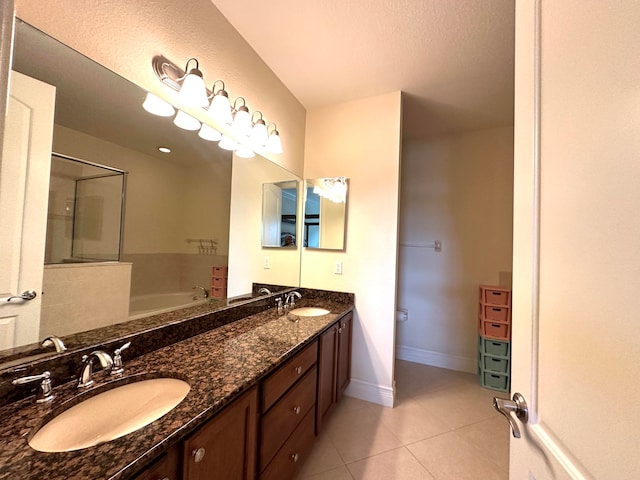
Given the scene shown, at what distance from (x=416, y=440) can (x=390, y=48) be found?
2.67 m

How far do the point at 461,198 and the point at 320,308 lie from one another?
6.71 feet

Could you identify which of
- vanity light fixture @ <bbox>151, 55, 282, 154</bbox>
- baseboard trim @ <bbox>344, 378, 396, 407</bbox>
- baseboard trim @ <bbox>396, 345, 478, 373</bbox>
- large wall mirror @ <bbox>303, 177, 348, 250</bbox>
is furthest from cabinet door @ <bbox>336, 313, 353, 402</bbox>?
vanity light fixture @ <bbox>151, 55, 282, 154</bbox>

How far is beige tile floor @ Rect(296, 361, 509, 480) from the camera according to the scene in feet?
4.90

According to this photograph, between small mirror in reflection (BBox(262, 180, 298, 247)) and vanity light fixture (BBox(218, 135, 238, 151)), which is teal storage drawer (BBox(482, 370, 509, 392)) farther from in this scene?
vanity light fixture (BBox(218, 135, 238, 151))

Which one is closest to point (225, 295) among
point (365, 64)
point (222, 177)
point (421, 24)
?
point (222, 177)

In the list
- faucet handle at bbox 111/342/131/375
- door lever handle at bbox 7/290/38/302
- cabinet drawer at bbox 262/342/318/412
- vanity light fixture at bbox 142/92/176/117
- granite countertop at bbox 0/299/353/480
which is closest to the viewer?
granite countertop at bbox 0/299/353/480

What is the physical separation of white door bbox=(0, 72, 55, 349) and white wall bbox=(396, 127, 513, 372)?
2989 mm

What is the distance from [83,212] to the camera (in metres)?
0.97

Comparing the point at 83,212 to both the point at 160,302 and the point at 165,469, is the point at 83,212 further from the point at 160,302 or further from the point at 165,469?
the point at 165,469

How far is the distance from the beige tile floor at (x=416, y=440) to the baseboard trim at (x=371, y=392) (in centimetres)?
5

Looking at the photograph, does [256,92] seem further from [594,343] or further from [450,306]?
[450,306]

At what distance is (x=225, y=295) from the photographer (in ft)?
5.45

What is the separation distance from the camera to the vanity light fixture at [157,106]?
1.17m

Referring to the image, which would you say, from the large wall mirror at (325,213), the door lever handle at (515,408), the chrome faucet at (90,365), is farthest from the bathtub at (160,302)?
the door lever handle at (515,408)
